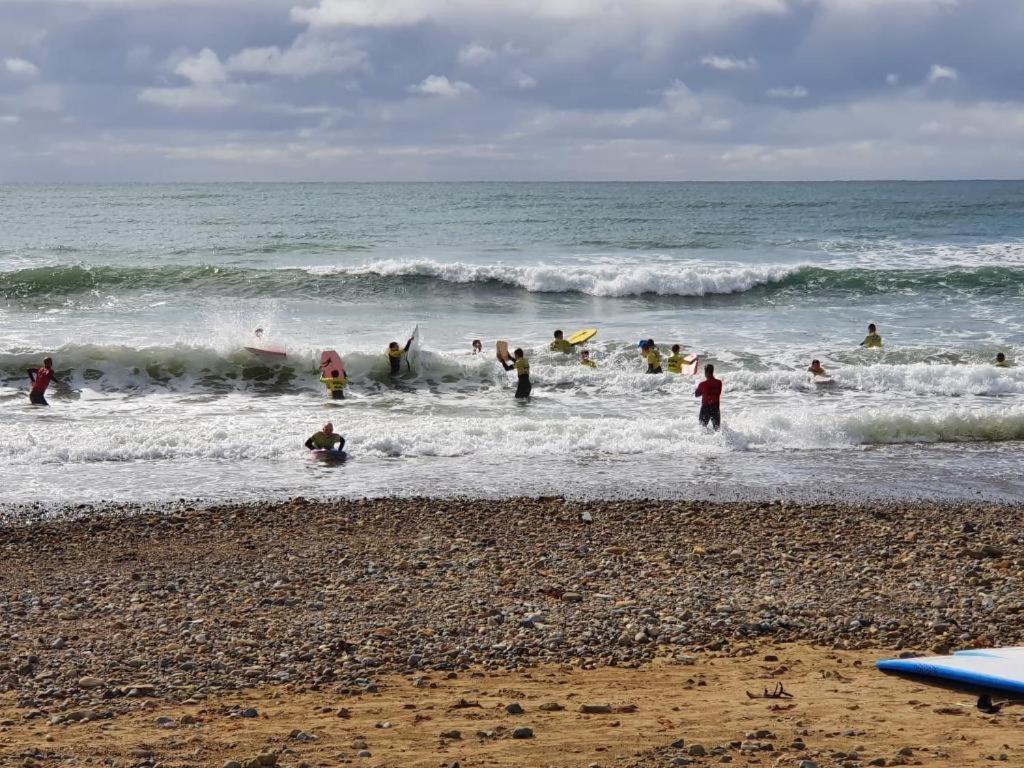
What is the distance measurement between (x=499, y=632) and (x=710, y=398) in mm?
8964

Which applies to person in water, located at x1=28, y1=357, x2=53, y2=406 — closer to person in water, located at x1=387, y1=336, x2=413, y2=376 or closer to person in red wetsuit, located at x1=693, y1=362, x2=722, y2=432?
person in water, located at x1=387, y1=336, x2=413, y2=376

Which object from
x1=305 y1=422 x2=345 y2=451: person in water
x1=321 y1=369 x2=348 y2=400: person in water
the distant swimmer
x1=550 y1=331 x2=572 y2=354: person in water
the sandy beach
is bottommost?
the sandy beach

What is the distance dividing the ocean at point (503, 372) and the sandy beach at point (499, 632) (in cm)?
183

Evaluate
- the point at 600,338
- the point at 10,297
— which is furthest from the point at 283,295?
the point at 600,338

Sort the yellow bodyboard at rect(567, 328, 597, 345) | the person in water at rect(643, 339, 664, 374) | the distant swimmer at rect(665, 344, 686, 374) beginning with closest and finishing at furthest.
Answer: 1. the distant swimmer at rect(665, 344, 686, 374)
2. the person in water at rect(643, 339, 664, 374)
3. the yellow bodyboard at rect(567, 328, 597, 345)

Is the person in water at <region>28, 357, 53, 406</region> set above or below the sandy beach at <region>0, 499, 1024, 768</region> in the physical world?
above

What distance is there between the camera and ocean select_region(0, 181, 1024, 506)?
14.1m

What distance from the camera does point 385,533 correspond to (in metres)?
11.0

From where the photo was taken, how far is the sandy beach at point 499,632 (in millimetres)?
5871

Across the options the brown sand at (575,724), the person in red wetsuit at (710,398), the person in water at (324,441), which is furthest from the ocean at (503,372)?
the brown sand at (575,724)

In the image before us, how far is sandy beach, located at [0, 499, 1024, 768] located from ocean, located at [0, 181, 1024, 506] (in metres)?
1.83

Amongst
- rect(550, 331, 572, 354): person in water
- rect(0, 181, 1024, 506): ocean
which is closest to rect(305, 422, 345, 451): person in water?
rect(0, 181, 1024, 506): ocean

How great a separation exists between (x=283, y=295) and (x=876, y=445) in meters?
20.0

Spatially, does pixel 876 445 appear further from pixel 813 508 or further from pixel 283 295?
pixel 283 295
